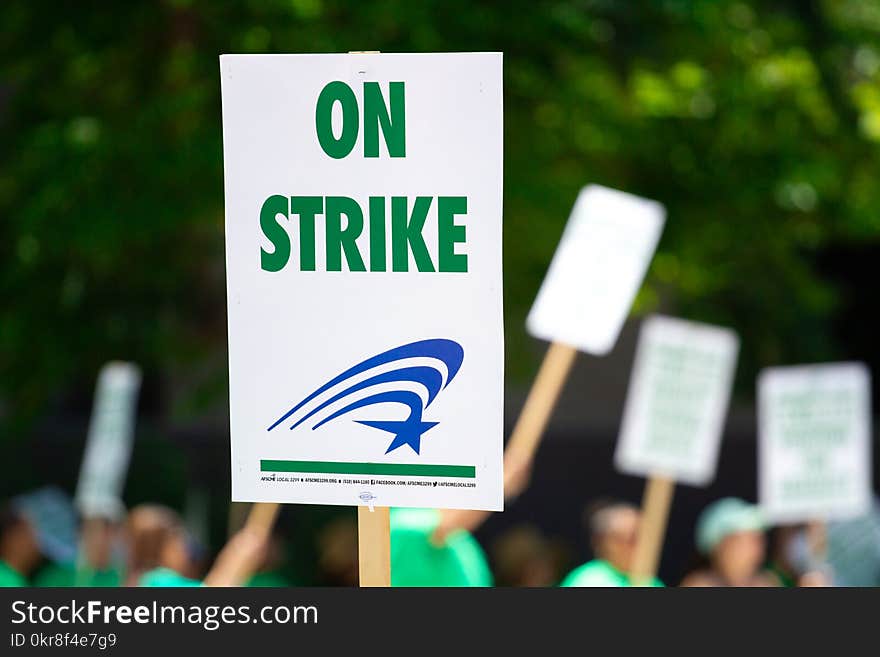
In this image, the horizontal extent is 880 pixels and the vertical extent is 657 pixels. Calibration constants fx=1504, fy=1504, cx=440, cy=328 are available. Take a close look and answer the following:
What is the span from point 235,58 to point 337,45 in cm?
402

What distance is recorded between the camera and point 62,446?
42.7ft

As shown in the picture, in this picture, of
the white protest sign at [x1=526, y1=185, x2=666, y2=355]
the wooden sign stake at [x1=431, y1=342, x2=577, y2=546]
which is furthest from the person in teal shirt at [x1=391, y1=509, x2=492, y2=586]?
the white protest sign at [x1=526, y1=185, x2=666, y2=355]

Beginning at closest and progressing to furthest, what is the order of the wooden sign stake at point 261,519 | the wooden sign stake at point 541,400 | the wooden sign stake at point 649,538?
the wooden sign stake at point 541,400
the wooden sign stake at point 261,519
the wooden sign stake at point 649,538

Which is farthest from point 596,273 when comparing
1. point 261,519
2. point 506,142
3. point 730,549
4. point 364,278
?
point 506,142

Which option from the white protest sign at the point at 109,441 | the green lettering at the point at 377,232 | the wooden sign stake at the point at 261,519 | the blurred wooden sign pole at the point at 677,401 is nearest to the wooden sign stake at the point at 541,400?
the wooden sign stake at the point at 261,519

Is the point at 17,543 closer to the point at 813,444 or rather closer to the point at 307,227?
the point at 813,444

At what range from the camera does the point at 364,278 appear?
2.97 metres

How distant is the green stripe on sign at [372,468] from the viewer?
2939 millimetres

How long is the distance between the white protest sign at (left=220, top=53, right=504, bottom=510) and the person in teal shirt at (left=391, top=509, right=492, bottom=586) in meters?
2.17

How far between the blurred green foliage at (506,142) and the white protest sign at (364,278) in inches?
156

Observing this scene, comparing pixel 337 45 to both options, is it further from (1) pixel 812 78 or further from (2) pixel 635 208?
(1) pixel 812 78

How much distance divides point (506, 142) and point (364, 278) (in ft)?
16.8

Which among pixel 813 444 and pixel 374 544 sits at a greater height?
pixel 374 544

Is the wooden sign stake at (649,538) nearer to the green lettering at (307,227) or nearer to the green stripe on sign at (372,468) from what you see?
the green stripe on sign at (372,468)
